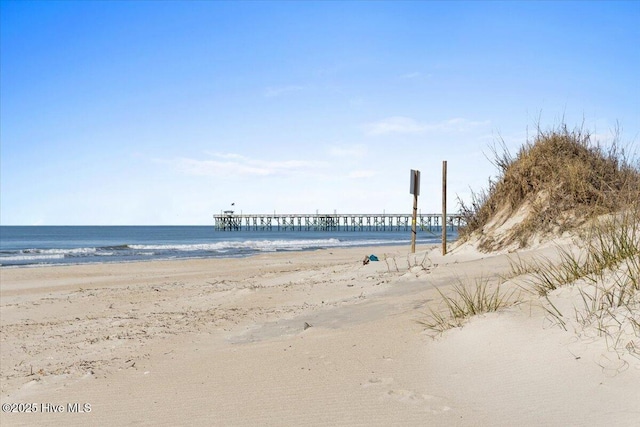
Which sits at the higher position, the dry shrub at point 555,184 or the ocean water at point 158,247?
the dry shrub at point 555,184

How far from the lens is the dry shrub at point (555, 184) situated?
10.4 m

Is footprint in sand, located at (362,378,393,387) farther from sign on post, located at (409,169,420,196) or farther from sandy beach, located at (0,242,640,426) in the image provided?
sign on post, located at (409,169,420,196)

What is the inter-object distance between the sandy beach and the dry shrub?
2.81 m

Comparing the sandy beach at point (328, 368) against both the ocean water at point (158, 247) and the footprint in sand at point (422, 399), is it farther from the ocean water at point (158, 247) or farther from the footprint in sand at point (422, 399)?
the ocean water at point (158, 247)

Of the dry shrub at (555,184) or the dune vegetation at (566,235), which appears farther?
the dry shrub at (555,184)

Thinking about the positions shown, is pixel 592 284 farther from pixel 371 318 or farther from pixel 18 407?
pixel 18 407

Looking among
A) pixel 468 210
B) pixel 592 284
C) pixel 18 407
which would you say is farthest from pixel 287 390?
pixel 468 210

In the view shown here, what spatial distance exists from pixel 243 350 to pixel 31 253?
3152cm

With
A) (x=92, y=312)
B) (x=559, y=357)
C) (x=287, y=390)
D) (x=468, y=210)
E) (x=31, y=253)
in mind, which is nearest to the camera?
(x=559, y=357)

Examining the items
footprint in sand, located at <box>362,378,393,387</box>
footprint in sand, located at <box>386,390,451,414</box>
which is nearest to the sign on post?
footprint in sand, located at <box>362,378,393,387</box>

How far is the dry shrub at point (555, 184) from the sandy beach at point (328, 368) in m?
2.81

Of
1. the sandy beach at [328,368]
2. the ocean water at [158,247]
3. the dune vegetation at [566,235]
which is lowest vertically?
the ocean water at [158,247]

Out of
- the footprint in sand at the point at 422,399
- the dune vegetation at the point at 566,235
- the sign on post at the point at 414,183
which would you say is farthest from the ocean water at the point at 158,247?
the footprint in sand at the point at 422,399

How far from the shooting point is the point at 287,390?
3.88 metres
